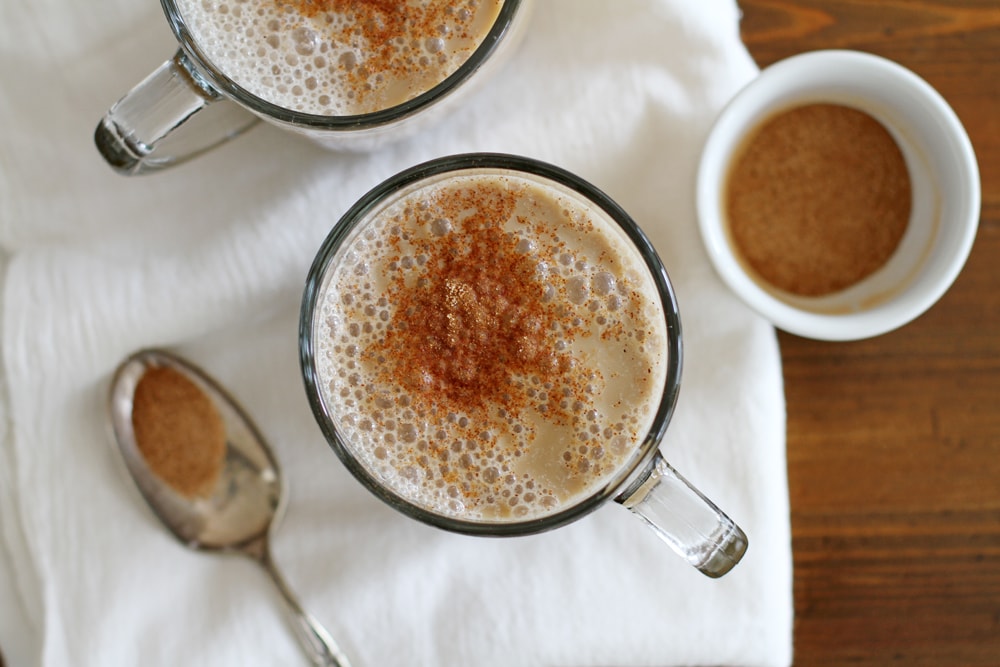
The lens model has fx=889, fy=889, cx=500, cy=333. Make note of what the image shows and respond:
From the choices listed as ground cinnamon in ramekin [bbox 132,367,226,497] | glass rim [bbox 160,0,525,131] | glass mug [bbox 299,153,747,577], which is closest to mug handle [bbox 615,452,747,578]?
glass mug [bbox 299,153,747,577]

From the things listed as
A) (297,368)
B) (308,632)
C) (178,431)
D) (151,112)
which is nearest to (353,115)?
(151,112)

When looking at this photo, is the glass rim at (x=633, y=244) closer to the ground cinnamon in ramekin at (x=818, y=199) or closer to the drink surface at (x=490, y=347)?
the drink surface at (x=490, y=347)

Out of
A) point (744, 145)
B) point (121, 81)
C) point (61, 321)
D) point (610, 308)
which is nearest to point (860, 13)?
point (744, 145)

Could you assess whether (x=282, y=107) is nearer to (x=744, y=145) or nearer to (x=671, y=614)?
(x=744, y=145)

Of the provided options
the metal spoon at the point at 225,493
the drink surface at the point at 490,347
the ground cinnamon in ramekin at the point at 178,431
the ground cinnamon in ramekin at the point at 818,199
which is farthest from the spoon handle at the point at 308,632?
the ground cinnamon in ramekin at the point at 818,199

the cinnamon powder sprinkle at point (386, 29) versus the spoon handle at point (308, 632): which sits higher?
the cinnamon powder sprinkle at point (386, 29)

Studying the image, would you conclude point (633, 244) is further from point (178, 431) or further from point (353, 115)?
point (178, 431)
